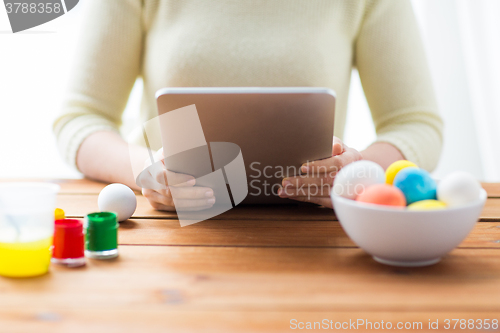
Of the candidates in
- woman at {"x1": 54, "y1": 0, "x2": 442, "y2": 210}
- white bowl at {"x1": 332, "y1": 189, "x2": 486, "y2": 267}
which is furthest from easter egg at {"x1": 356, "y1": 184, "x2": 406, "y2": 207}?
woman at {"x1": 54, "y1": 0, "x2": 442, "y2": 210}

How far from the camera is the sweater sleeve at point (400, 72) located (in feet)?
4.08

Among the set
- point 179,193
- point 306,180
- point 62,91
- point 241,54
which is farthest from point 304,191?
point 62,91

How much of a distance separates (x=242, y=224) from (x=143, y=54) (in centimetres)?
80

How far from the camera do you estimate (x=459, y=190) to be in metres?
0.52

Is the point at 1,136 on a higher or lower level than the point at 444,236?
lower

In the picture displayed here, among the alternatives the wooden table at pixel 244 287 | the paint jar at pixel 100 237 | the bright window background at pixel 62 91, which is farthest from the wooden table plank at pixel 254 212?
the bright window background at pixel 62 91

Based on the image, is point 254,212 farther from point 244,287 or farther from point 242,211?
point 244,287

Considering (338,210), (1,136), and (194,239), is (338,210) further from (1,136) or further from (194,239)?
(1,136)

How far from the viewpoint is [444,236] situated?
51 centimetres

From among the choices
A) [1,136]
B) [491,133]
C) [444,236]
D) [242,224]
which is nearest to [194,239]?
[242,224]

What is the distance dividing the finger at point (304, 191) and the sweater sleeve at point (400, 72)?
475 millimetres

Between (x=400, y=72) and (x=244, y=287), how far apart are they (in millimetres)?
992

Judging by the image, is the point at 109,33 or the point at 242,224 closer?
the point at 242,224

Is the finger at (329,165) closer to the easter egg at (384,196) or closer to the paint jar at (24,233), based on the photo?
the easter egg at (384,196)
